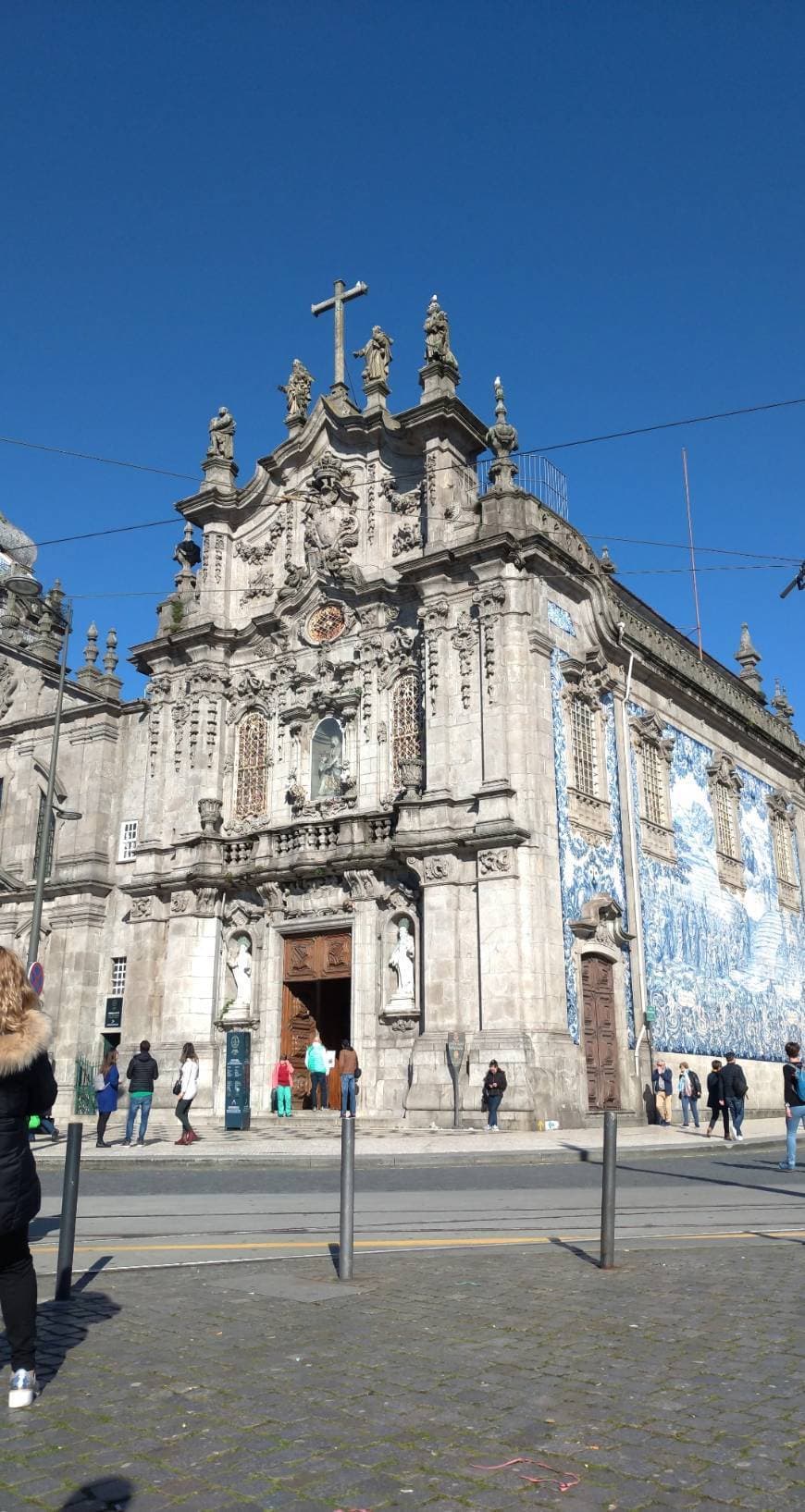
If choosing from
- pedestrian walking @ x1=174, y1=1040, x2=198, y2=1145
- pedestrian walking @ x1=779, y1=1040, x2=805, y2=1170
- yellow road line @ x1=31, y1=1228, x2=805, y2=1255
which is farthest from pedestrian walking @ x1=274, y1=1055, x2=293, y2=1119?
yellow road line @ x1=31, y1=1228, x2=805, y2=1255

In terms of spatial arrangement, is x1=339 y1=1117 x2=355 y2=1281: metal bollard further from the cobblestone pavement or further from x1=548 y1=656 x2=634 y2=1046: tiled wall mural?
x1=548 y1=656 x2=634 y2=1046: tiled wall mural

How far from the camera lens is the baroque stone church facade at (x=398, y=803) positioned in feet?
77.4

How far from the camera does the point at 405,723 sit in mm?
26516

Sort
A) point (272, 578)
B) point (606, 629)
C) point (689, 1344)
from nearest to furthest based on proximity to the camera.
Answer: point (689, 1344), point (606, 629), point (272, 578)

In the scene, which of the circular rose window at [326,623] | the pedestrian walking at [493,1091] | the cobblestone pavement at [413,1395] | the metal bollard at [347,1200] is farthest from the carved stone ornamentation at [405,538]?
the cobblestone pavement at [413,1395]

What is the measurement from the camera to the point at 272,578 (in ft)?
101

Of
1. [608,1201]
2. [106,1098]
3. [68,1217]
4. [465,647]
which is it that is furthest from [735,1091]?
[68,1217]

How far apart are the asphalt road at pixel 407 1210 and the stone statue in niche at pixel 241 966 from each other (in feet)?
35.9

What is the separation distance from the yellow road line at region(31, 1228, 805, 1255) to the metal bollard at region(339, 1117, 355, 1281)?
1.49 meters

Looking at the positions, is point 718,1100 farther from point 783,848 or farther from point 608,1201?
point 783,848

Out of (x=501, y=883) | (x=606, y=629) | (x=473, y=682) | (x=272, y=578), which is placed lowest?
(x=501, y=883)

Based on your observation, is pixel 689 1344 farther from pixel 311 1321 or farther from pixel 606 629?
pixel 606 629

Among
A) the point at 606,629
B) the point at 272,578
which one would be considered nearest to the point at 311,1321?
the point at 606,629

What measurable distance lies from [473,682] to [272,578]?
8404mm
